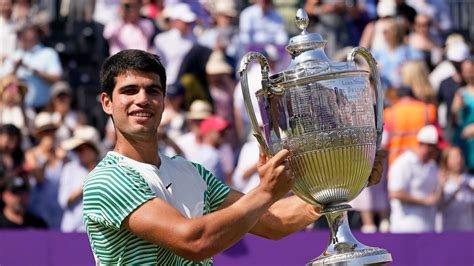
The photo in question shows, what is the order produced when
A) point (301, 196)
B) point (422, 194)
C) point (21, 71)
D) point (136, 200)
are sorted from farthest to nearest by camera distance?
point (21, 71), point (422, 194), point (301, 196), point (136, 200)

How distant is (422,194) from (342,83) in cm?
488

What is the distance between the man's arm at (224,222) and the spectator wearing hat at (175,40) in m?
6.89

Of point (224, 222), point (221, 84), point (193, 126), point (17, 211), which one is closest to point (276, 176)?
point (224, 222)

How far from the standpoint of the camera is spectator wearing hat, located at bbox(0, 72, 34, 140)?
35.5 feet

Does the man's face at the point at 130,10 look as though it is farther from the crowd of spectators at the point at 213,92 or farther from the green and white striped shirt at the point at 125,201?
the green and white striped shirt at the point at 125,201

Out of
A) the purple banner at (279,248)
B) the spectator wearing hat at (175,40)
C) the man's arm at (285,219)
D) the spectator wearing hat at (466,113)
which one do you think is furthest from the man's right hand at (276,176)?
the spectator wearing hat at (175,40)

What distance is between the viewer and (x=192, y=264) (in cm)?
488

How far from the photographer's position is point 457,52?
12.1 meters

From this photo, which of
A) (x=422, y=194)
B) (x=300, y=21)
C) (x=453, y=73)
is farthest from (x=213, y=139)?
(x=300, y=21)

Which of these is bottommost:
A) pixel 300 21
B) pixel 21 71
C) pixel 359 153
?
pixel 359 153

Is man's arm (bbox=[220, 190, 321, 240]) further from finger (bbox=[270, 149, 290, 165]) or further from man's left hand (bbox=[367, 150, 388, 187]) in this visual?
finger (bbox=[270, 149, 290, 165])

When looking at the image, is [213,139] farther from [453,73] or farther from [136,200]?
Answer: [136,200]

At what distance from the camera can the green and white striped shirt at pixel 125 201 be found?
4.65m

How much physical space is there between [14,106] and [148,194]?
6423 mm
